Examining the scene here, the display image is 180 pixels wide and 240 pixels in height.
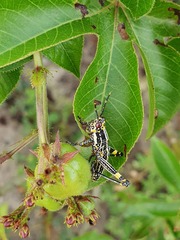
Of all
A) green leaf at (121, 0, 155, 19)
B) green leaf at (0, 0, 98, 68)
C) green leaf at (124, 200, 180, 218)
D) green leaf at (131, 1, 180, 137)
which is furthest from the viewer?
green leaf at (124, 200, 180, 218)

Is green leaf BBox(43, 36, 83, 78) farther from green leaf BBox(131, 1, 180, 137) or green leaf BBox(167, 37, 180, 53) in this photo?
green leaf BBox(167, 37, 180, 53)

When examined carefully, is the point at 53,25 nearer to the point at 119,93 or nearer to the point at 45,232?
the point at 119,93

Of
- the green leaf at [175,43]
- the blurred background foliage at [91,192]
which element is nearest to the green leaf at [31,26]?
the green leaf at [175,43]

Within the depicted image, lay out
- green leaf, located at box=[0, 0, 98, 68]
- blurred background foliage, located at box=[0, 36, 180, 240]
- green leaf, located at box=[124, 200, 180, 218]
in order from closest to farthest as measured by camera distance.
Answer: green leaf, located at box=[0, 0, 98, 68]
green leaf, located at box=[124, 200, 180, 218]
blurred background foliage, located at box=[0, 36, 180, 240]

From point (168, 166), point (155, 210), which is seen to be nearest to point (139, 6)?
point (168, 166)

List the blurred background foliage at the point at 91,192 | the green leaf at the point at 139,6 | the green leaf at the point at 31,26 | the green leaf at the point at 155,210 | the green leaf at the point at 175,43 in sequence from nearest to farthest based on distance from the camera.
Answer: the green leaf at the point at 31,26, the green leaf at the point at 139,6, the green leaf at the point at 175,43, the green leaf at the point at 155,210, the blurred background foliage at the point at 91,192

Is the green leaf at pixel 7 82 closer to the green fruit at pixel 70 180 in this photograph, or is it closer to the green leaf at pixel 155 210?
the green fruit at pixel 70 180

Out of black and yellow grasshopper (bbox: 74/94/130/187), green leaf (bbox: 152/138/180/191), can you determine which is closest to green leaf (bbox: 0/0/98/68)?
black and yellow grasshopper (bbox: 74/94/130/187)

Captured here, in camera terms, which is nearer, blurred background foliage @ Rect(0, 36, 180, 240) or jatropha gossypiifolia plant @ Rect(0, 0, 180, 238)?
jatropha gossypiifolia plant @ Rect(0, 0, 180, 238)
